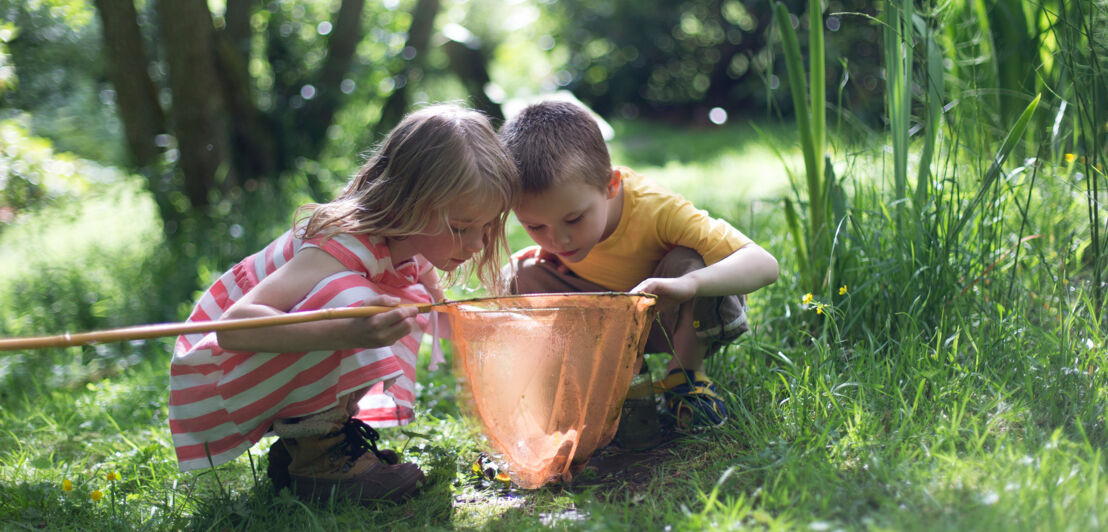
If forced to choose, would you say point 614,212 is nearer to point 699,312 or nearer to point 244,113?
point 699,312

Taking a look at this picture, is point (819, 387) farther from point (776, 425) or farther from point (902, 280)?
point (902, 280)

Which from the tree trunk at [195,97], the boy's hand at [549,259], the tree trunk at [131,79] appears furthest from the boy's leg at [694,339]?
the tree trunk at [131,79]

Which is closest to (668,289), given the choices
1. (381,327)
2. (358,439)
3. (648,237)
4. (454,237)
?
(648,237)

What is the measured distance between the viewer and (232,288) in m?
2.14

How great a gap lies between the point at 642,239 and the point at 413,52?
480 centimetres

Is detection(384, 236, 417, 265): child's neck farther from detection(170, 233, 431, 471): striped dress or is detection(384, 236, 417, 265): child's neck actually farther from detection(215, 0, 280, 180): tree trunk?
detection(215, 0, 280, 180): tree trunk

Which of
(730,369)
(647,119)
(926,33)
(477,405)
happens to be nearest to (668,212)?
(730,369)

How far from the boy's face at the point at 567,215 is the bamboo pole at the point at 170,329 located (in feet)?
1.68

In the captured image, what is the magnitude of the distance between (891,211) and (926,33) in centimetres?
53

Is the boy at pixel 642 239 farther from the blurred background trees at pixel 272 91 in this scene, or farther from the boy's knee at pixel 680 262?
the blurred background trees at pixel 272 91

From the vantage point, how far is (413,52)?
6.61m

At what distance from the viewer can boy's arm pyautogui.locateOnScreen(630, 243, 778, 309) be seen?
1.93 meters

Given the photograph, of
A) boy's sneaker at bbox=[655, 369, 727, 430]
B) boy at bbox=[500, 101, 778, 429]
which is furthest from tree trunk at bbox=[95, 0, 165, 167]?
boy's sneaker at bbox=[655, 369, 727, 430]

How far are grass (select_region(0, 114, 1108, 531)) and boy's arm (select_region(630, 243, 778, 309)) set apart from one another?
0.18 metres
